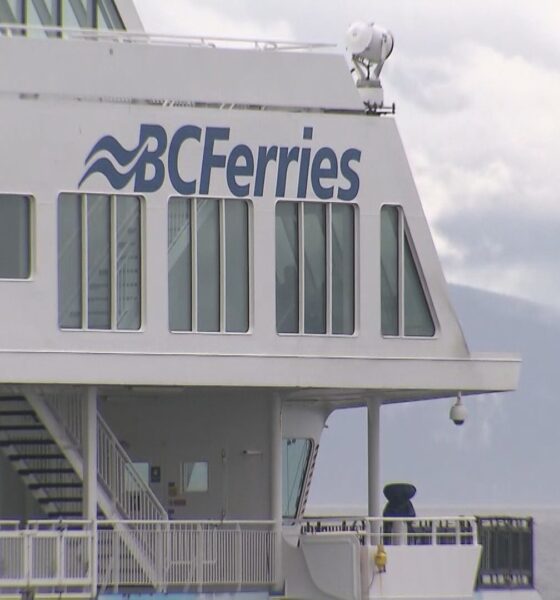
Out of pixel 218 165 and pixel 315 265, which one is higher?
pixel 218 165

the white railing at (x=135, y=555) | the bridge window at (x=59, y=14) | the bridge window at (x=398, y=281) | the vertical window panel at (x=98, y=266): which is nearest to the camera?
the white railing at (x=135, y=555)

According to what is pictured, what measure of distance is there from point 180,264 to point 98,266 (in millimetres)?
1303

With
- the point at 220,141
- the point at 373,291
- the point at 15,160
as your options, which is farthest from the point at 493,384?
the point at 15,160

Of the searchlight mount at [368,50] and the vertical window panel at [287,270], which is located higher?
the searchlight mount at [368,50]

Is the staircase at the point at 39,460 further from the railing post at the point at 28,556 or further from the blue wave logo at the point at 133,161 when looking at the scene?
the blue wave logo at the point at 133,161

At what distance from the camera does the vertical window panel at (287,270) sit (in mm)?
38500

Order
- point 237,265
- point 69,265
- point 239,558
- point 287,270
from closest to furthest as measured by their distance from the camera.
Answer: point 69,265
point 237,265
point 287,270
point 239,558

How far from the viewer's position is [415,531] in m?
38.9

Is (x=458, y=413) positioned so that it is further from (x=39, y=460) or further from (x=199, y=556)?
(x=39, y=460)

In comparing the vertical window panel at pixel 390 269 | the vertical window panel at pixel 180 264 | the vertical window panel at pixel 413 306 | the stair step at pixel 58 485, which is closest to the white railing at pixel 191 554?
the stair step at pixel 58 485

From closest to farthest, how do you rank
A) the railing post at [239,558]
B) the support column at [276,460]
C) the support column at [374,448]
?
the railing post at [239,558], the support column at [276,460], the support column at [374,448]

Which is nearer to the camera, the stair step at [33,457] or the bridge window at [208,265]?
the bridge window at [208,265]

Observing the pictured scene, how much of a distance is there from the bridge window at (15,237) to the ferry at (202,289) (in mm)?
33

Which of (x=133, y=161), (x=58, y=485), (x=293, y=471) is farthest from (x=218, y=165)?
(x=293, y=471)
